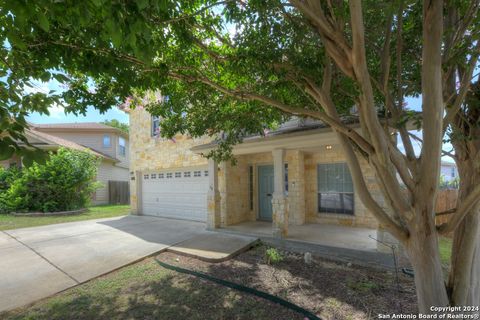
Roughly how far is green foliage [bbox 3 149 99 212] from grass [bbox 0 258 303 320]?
32.5 feet

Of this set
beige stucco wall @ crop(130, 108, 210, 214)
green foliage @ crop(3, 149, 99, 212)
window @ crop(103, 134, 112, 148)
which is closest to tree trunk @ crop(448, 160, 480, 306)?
beige stucco wall @ crop(130, 108, 210, 214)

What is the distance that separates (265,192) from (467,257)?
7.52m

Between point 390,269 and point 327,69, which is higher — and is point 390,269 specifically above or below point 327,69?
below

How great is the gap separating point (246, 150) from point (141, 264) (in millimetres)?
4255

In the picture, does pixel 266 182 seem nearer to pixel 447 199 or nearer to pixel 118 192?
pixel 447 199

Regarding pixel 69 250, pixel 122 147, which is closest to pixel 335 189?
pixel 69 250

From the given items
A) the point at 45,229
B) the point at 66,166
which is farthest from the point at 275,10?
the point at 66,166

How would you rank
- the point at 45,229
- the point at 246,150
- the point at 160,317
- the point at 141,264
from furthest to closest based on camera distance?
the point at 45,229 < the point at 246,150 < the point at 141,264 < the point at 160,317

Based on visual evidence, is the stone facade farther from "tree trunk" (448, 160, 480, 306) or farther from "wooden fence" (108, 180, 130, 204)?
"wooden fence" (108, 180, 130, 204)

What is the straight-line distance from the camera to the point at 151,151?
12.0 metres

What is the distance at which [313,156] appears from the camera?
9406mm

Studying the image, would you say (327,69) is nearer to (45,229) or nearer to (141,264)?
(141,264)

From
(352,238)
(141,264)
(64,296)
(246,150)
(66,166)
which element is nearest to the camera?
(64,296)

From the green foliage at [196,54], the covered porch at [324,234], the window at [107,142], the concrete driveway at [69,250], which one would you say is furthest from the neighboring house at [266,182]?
the window at [107,142]
